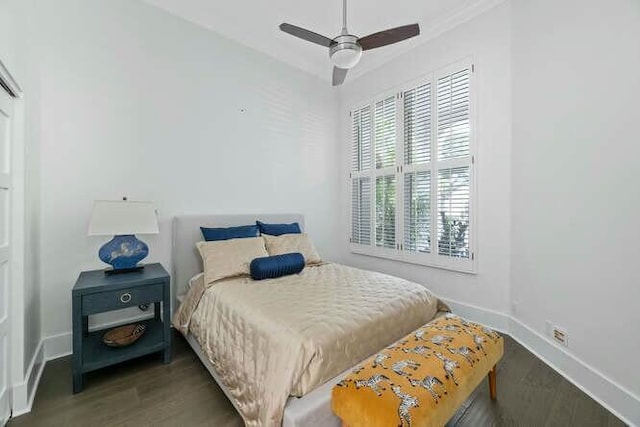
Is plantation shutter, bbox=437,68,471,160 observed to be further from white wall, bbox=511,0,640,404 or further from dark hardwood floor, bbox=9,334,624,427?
dark hardwood floor, bbox=9,334,624,427

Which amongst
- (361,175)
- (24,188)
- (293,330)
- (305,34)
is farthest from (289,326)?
(361,175)

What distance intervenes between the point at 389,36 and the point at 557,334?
8.65 feet

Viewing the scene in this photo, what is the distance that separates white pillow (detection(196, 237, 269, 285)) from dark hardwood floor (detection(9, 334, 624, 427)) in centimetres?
72

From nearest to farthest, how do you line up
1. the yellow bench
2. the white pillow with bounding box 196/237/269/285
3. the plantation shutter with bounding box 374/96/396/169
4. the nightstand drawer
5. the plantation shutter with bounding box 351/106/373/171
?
the yellow bench, the nightstand drawer, the white pillow with bounding box 196/237/269/285, the plantation shutter with bounding box 374/96/396/169, the plantation shutter with bounding box 351/106/373/171

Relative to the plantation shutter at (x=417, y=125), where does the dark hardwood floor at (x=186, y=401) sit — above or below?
below

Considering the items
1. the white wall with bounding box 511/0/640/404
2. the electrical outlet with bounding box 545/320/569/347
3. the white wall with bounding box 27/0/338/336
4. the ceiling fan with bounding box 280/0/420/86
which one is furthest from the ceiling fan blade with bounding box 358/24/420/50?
the electrical outlet with bounding box 545/320/569/347

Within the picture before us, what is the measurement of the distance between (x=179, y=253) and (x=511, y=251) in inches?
126

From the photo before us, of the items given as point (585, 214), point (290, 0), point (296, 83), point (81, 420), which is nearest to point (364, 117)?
point (296, 83)

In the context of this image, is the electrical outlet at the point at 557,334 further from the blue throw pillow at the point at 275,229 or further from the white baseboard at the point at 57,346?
the white baseboard at the point at 57,346

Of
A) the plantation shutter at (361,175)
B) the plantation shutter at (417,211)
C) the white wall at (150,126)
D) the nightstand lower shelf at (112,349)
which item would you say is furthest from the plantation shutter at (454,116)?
the nightstand lower shelf at (112,349)

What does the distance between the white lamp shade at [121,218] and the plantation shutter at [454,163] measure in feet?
9.42

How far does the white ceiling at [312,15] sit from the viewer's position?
8.89ft

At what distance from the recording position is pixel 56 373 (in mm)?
2002

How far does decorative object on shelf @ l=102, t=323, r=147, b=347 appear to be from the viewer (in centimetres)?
200
